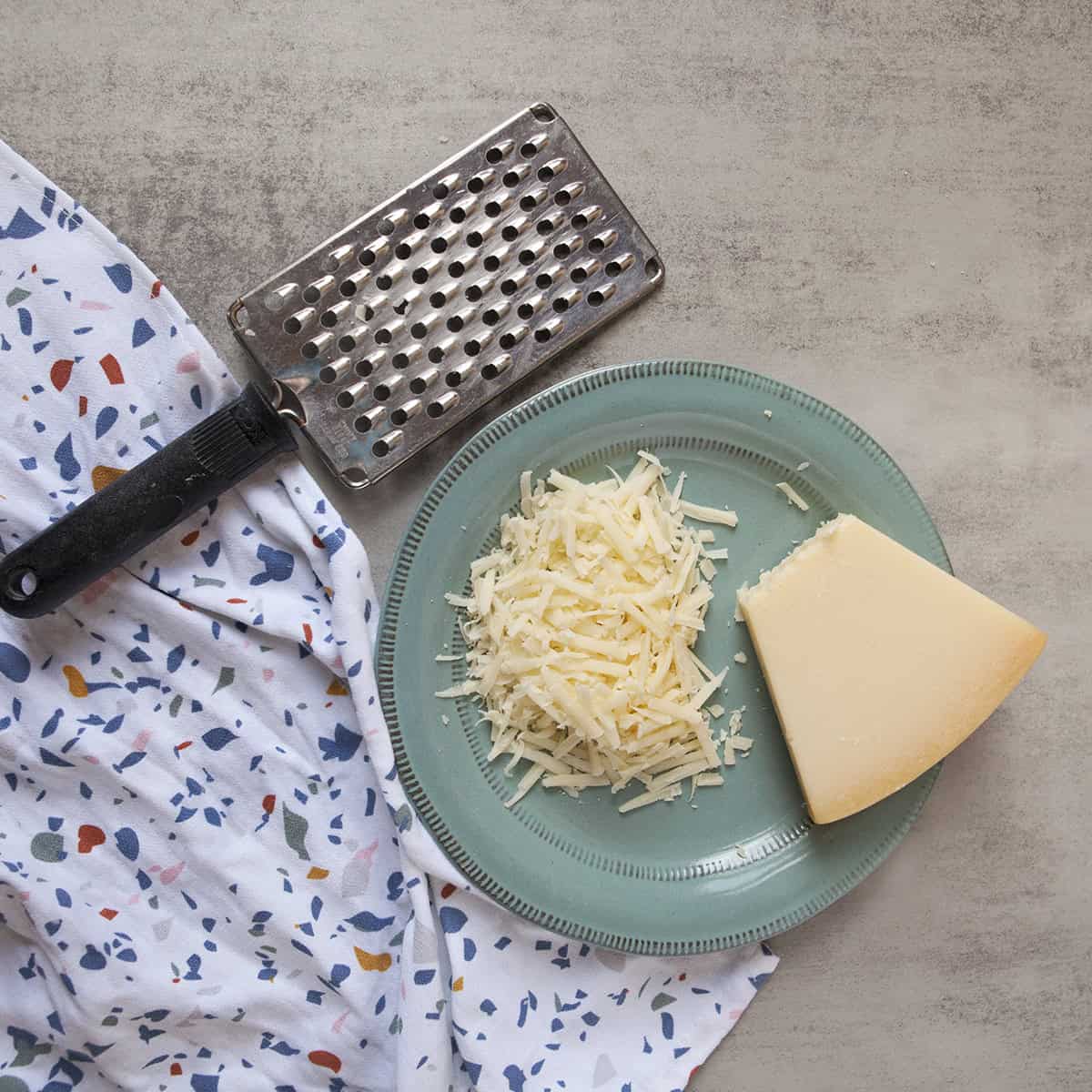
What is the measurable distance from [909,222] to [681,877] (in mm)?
804

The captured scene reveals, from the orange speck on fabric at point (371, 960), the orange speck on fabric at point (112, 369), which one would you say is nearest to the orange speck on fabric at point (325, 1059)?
the orange speck on fabric at point (371, 960)

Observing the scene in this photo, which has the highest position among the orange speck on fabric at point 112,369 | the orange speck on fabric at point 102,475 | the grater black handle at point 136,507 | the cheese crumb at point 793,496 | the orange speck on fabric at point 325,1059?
the orange speck on fabric at point 112,369

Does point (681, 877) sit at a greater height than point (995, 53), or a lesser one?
lesser

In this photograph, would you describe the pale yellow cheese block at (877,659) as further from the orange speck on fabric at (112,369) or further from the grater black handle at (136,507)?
the orange speck on fabric at (112,369)

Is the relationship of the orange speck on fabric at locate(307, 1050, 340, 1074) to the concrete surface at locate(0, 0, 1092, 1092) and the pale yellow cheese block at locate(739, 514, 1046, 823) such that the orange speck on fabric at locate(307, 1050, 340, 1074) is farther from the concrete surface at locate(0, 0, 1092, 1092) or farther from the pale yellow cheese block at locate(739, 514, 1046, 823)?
the pale yellow cheese block at locate(739, 514, 1046, 823)

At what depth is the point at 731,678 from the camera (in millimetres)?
1076

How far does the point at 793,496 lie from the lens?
1.07 meters

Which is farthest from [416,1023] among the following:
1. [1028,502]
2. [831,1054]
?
[1028,502]

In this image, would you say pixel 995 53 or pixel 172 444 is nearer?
pixel 172 444

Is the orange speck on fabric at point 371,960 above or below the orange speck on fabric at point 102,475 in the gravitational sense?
below

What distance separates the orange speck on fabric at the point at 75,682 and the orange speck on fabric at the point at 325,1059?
1.56 ft

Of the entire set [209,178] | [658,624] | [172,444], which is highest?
[209,178]

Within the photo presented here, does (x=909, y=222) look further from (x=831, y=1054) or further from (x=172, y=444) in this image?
(x=831, y=1054)

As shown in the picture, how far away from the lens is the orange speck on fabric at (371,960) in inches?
41.9
